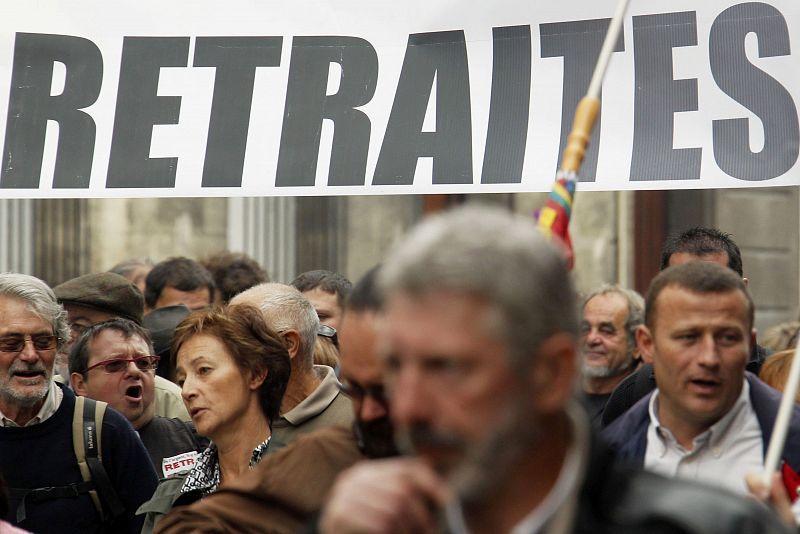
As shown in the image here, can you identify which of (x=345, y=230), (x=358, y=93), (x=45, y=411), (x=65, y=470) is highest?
(x=358, y=93)

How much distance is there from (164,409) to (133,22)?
74.7 inches

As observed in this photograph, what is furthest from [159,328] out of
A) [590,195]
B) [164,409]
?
[590,195]

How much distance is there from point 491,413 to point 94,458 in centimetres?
338

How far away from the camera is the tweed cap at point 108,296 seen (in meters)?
6.78

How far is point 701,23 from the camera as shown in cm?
508

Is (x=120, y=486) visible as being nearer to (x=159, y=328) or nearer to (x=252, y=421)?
(x=252, y=421)

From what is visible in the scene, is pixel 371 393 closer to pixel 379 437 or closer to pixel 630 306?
pixel 379 437

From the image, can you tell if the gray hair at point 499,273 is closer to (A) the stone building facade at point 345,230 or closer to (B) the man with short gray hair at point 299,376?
(B) the man with short gray hair at point 299,376

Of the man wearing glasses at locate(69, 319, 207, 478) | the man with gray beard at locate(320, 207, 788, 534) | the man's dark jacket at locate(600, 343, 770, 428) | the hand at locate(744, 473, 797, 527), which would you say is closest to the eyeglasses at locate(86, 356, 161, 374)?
the man wearing glasses at locate(69, 319, 207, 478)

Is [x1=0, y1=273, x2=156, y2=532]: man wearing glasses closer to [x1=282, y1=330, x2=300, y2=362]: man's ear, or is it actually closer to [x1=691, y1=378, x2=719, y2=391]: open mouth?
[x1=282, y1=330, x2=300, y2=362]: man's ear

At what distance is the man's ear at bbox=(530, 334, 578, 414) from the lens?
200 centimetres

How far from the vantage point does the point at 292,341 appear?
18.1 feet

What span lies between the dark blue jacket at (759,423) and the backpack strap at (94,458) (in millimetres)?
1936

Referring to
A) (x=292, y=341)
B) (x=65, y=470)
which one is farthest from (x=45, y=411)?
(x=292, y=341)
